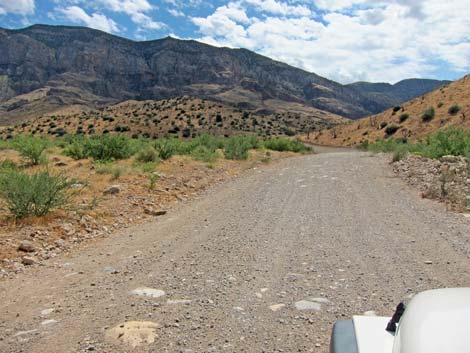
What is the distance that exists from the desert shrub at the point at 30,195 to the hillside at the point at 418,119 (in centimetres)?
3759

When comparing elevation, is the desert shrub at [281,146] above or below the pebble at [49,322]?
above

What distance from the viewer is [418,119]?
1841 inches

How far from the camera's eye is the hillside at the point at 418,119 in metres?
42.2

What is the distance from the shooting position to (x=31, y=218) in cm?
723

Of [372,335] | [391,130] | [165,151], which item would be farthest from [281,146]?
[372,335]

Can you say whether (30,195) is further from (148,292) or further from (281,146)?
(281,146)

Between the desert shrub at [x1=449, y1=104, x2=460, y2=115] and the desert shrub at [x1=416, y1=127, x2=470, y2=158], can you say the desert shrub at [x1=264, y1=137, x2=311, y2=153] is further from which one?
the desert shrub at [x1=449, y1=104, x2=460, y2=115]

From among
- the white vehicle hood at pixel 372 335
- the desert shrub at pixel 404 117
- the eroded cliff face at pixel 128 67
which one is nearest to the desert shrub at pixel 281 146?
the desert shrub at pixel 404 117

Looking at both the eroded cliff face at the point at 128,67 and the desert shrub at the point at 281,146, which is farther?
the eroded cliff face at the point at 128,67

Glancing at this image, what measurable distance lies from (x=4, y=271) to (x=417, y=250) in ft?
18.8

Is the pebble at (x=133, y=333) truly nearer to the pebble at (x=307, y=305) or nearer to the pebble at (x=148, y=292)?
the pebble at (x=148, y=292)

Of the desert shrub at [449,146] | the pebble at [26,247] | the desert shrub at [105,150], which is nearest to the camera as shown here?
the pebble at [26,247]

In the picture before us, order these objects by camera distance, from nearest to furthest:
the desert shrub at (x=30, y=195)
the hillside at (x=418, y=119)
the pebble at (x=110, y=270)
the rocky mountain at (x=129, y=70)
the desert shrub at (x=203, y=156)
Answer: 1. the pebble at (x=110, y=270)
2. the desert shrub at (x=30, y=195)
3. the desert shrub at (x=203, y=156)
4. the hillside at (x=418, y=119)
5. the rocky mountain at (x=129, y=70)

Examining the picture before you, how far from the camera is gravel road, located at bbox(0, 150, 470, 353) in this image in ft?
12.1
